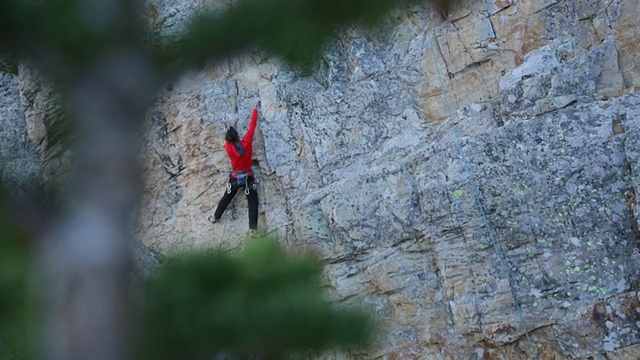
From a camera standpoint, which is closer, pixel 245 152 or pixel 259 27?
pixel 259 27

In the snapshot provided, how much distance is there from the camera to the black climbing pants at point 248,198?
9000 mm

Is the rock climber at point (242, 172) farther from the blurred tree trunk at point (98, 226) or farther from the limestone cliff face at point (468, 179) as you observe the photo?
the blurred tree trunk at point (98, 226)

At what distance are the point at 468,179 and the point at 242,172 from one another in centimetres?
255

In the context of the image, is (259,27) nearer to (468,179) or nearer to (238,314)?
(238,314)

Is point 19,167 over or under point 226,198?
under

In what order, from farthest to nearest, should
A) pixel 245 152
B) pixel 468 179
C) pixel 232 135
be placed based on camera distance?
pixel 245 152, pixel 232 135, pixel 468 179

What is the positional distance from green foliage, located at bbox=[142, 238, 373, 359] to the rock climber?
563 cm

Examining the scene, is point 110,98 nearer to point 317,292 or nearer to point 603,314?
point 317,292

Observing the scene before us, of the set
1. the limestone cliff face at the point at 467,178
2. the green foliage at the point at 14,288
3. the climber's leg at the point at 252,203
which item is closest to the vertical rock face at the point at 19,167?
the green foliage at the point at 14,288

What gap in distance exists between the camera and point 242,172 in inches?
357

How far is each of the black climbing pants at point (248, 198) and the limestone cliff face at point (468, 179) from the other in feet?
0.48

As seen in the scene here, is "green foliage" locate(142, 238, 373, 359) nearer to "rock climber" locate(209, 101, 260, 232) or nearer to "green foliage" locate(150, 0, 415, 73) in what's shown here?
"green foliage" locate(150, 0, 415, 73)

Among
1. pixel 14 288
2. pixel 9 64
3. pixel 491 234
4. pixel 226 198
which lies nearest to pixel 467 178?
pixel 491 234

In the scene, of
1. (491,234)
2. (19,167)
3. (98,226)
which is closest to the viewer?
(98,226)
